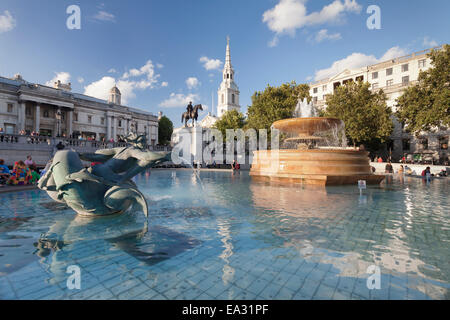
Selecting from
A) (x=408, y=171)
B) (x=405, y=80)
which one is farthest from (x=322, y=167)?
(x=405, y=80)

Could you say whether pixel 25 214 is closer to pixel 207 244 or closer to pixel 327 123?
pixel 207 244

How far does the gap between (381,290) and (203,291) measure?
78.8 inches

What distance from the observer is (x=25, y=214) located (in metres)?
5.68

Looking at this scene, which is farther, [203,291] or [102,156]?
[102,156]

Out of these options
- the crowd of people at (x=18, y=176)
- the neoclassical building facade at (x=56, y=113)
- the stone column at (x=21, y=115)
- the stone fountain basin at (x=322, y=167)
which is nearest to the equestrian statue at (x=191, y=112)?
the neoclassical building facade at (x=56, y=113)

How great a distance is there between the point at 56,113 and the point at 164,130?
34.8 m

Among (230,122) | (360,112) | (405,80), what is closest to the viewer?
(360,112)

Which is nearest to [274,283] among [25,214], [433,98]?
[25,214]

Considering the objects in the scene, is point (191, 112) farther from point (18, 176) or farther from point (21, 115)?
point (21, 115)

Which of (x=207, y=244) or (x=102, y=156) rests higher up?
(x=102, y=156)

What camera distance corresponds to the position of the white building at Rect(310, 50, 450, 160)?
117 feet

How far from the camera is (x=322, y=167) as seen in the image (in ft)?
41.1
